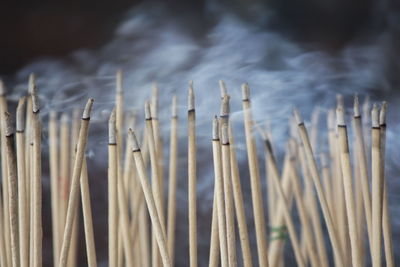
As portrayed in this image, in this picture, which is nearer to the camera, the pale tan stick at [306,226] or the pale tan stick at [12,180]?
the pale tan stick at [12,180]

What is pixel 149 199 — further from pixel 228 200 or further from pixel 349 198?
pixel 349 198

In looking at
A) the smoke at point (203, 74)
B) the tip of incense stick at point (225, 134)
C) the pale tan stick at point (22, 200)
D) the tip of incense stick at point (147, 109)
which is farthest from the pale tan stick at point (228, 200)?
the smoke at point (203, 74)

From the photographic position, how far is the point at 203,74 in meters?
1.06

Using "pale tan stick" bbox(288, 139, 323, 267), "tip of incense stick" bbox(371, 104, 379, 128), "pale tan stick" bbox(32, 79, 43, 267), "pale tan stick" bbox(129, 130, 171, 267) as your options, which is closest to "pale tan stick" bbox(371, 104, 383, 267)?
"tip of incense stick" bbox(371, 104, 379, 128)

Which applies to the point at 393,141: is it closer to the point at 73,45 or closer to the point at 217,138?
the point at 217,138

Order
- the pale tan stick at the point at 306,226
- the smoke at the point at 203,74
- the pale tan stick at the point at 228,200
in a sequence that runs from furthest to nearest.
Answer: the smoke at the point at 203,74 < the pale tan stick at the point at 306,226 < the pale tan stick at the point at 228,200

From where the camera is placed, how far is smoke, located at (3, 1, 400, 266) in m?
1.02

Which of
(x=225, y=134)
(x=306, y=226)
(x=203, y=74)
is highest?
(x=203, y=74)

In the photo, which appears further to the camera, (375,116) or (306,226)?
(306,226)

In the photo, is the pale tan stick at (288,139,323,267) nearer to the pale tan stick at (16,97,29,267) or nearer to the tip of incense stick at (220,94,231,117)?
the tip of incense stick at (220,94,231,117)

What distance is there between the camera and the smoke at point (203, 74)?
1020mm

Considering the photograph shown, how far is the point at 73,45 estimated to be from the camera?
3.65ft

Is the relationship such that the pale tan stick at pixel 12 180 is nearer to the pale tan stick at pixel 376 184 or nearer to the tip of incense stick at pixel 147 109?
the tip of incense stick at pixel 147 109

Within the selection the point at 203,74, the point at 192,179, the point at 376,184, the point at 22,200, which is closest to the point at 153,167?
the point at 192,179
